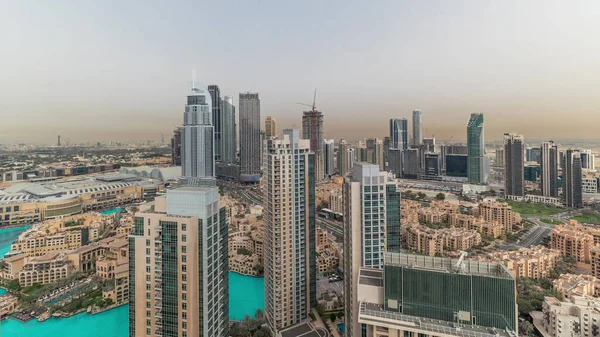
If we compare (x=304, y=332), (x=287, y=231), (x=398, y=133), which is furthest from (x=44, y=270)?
(x=398, y=133)

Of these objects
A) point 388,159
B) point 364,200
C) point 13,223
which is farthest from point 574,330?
point 388,159

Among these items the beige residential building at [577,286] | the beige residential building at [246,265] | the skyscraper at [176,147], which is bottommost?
the beige residential building at [246,265]

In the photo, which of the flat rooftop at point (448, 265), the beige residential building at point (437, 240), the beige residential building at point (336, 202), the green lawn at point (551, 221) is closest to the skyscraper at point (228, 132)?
the beige residential building at point (336, 202)

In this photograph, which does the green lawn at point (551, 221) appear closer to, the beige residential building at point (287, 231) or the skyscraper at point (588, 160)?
the skyscraper at point (588, 160)

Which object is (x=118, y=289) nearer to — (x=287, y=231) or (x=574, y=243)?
(x=287, y=231)

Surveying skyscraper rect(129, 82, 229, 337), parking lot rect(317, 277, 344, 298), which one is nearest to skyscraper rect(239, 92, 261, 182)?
parking lot rect(317, 277, 344, 298)

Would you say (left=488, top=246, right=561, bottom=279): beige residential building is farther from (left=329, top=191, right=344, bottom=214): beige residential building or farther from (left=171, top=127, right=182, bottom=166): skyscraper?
(left=171, top=127, right=182, bottom=166): skyscraper
